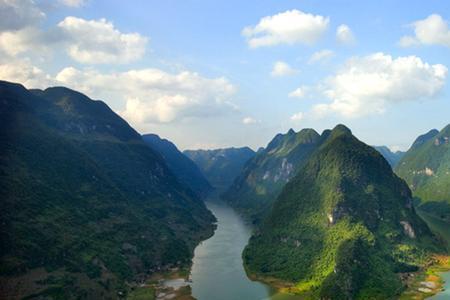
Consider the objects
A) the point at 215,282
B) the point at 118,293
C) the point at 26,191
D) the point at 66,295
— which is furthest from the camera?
the point at 26,191

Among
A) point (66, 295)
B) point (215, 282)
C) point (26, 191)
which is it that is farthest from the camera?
point (26, 191)

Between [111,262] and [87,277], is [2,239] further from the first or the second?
[111,262]

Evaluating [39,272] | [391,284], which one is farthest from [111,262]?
[391,284]

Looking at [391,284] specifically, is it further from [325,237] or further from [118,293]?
[118,293]

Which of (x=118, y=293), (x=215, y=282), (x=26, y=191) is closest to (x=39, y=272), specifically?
(x=118, y=293)

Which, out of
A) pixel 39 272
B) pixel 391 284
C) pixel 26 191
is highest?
pixel 26 191

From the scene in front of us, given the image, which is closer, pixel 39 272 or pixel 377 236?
pixel 39 272

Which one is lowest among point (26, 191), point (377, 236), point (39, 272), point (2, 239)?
point (377, 236)

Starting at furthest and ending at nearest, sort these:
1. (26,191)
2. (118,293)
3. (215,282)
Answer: (26,191), (215,282), (118,293)

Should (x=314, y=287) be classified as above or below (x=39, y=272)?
below
